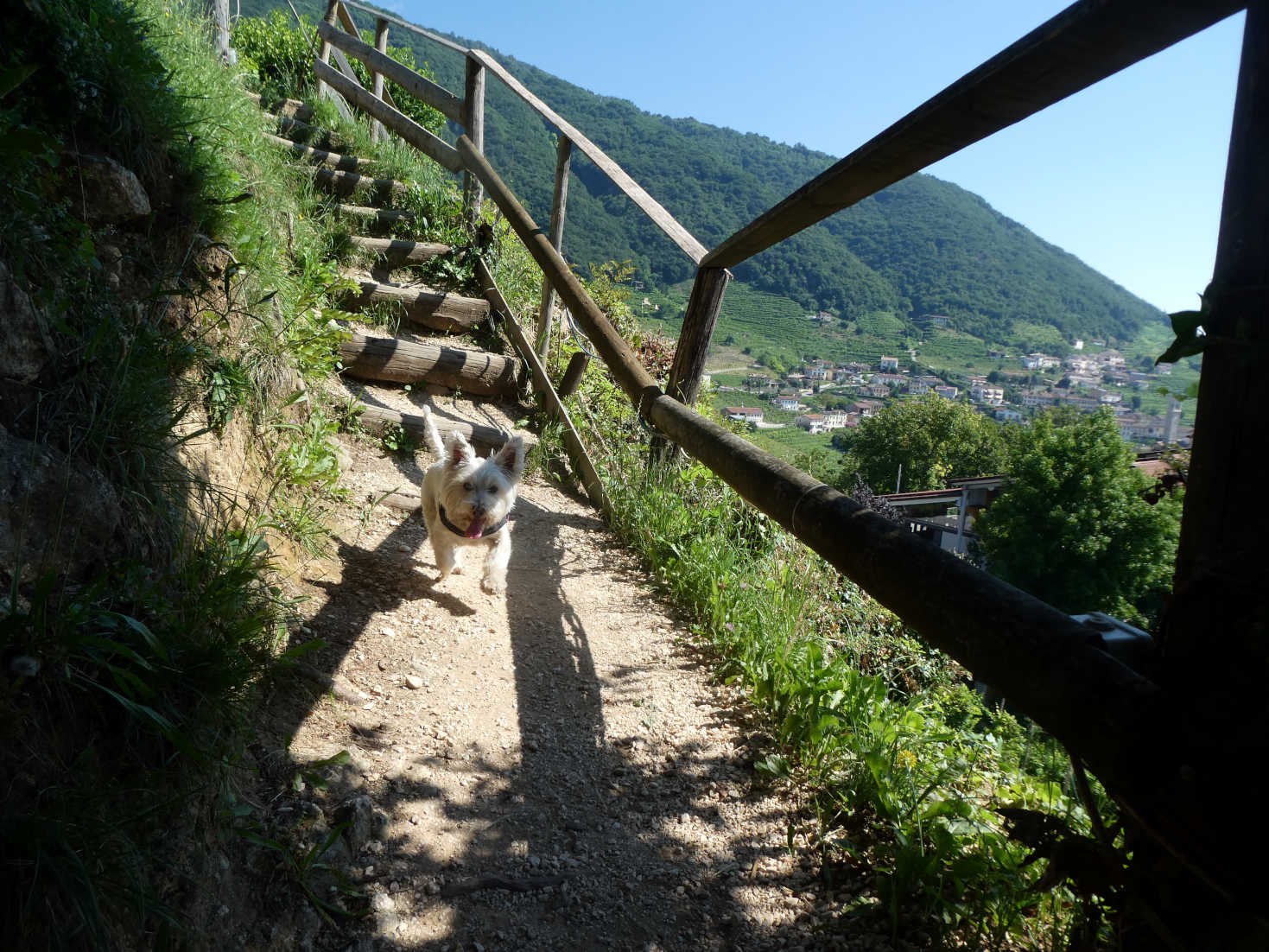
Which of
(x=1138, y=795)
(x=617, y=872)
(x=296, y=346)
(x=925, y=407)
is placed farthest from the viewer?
(x=925, y=407)

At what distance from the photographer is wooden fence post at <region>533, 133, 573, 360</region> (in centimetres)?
612

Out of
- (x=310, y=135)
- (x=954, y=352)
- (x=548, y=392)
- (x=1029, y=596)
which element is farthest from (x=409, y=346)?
(x=954, y=352)

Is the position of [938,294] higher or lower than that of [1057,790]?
higher

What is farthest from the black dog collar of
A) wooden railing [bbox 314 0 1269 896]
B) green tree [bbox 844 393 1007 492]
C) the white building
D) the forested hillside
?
the forested hillside

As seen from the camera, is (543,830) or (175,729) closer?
(175,729)

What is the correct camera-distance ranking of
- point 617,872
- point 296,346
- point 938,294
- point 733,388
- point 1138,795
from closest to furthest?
point 1138,795 < point 617,872 < point 296,346 < point 733,388 < point 938,294

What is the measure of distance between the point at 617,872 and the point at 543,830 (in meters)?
0.30

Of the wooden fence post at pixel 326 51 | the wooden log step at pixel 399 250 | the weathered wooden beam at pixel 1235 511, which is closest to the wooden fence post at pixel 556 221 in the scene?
the wooden log step at pixel 399 250

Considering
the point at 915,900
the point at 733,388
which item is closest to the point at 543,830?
the point at 915,900

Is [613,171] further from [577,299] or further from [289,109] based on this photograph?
[289,109]

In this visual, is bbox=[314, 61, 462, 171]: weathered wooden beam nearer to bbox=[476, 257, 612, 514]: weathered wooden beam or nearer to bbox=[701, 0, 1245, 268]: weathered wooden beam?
bbox=[476, 257, 612, 514]: weathered wooden beam

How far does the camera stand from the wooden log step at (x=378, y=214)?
286 inches

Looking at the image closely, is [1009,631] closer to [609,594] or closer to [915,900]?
[915,900]

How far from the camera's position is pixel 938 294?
29.1m
